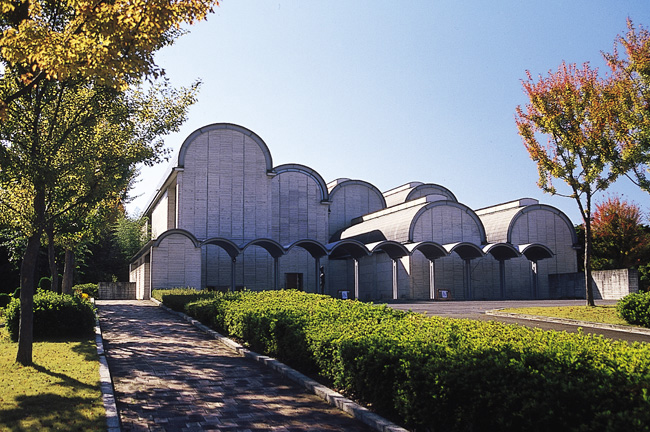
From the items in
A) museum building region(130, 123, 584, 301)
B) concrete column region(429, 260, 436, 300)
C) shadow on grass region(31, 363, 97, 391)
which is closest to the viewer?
shadow on grass region(31, 363, 97, 391)

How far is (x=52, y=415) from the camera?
733 centimetres

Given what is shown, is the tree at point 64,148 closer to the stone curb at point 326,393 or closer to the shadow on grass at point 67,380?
the shadow on grass at point 67,380

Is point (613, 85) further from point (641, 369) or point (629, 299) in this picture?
point (641, 369)

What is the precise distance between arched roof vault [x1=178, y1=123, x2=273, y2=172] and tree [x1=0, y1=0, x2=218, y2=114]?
3225cm

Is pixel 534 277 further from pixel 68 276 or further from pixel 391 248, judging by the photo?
pixel 68 276

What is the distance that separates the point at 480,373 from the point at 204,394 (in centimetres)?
476

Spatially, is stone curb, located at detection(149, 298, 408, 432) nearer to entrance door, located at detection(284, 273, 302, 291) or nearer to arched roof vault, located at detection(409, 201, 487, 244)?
arched roof vault, located at detection(409, 201, 487, 244)

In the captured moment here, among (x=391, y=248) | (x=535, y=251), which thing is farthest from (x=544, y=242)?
(x=391, y=248)

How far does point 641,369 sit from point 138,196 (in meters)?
56.3

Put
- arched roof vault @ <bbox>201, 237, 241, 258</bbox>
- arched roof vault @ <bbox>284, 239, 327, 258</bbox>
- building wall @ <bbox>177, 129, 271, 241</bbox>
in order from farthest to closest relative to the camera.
A: building wall @ <bbox>177, 129, 271, 241</bbox>, arched roof vault @ <bbox>284, 239, 327, 258</bbox>, arched roof vault @ <bbox>201, 237, 241, 258</bbox>

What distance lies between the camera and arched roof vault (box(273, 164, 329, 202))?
46.3 meters

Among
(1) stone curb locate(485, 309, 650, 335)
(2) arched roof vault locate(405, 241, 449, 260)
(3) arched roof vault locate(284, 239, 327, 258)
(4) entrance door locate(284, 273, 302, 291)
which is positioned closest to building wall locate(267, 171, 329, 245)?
(4) entrance door locate(284, 273, 302, 291)

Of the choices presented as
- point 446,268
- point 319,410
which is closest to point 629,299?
point 319,410

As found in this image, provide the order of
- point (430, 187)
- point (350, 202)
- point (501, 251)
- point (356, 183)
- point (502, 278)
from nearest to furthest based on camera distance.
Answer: point (501, 251), point (502, 278), point (350, 202), point (356, 183), point (430, 187)
